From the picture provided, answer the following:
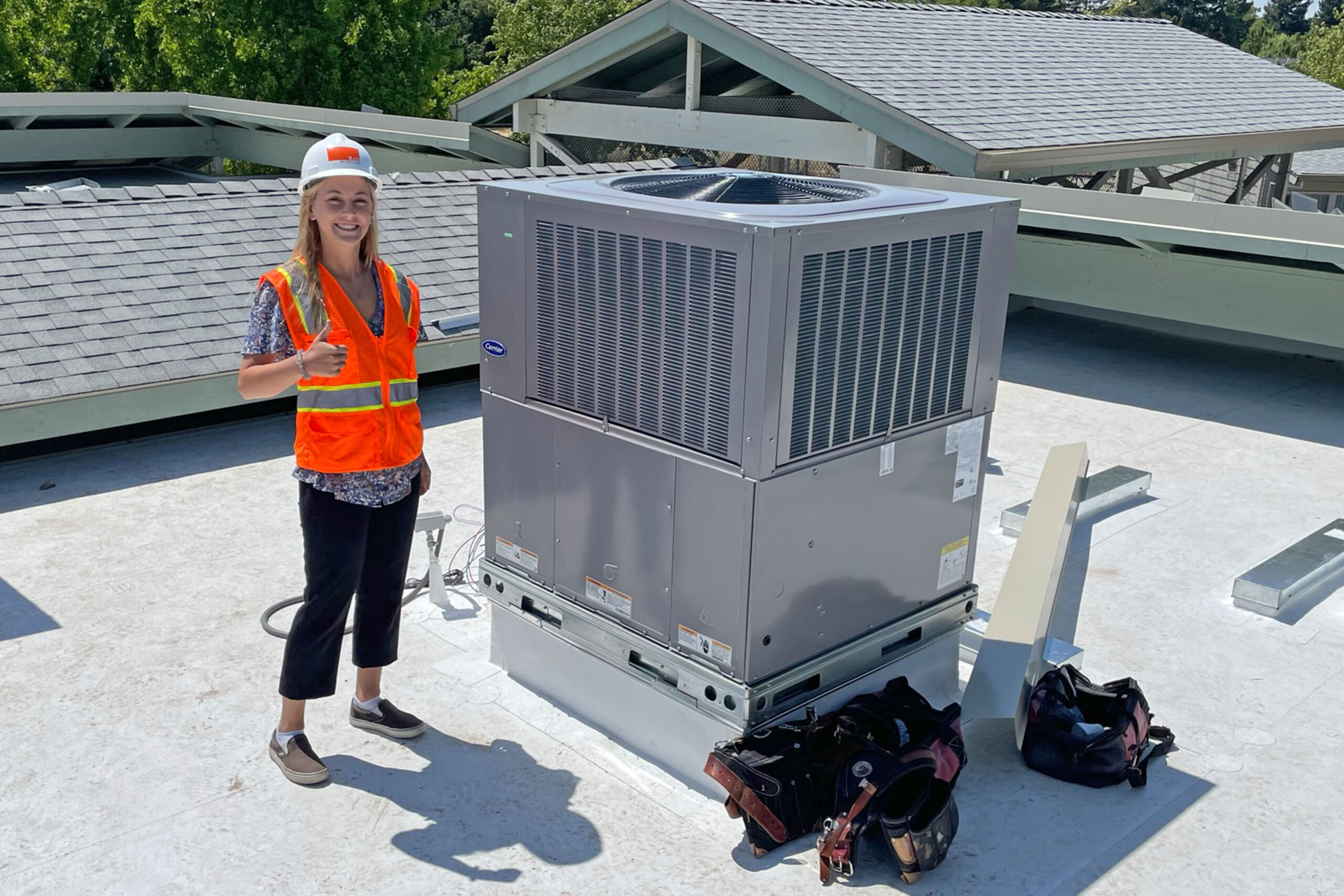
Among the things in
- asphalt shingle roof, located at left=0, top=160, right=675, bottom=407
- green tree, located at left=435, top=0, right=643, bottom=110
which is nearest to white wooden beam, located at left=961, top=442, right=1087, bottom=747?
asphalt shingle roof, located at left=0, top=160, right=675, bottom=407

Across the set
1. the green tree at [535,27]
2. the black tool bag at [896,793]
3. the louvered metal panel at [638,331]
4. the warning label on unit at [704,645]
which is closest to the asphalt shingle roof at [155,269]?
the louvered metal panel at [638,331]

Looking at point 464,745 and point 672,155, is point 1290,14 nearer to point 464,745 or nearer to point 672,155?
point 672,155

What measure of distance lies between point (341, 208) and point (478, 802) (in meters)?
1.82

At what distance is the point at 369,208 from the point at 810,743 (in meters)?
2.04

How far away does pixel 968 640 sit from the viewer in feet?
15.3

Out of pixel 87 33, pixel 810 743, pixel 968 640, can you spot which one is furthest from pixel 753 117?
pixel 87 33

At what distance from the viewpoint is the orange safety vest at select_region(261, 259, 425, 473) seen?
134 inches

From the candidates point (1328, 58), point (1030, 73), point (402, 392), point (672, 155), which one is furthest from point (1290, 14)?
point (402, 392)

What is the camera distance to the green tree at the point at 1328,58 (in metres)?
34.8

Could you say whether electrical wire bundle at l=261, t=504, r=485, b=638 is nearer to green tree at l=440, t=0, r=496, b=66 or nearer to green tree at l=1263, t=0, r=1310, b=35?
green tree at l=440, t=0, r=496, b=66

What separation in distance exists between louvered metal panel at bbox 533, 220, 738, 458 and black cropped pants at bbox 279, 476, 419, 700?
66cm

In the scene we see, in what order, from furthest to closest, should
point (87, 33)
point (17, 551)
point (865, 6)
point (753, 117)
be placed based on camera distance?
point (87, 33)
point (865, 6)
point (753, 117)
point (17, 551)

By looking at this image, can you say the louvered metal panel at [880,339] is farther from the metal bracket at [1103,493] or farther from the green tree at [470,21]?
the green tree at [470,21]

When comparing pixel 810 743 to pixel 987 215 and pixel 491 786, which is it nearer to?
pixel 491 786
